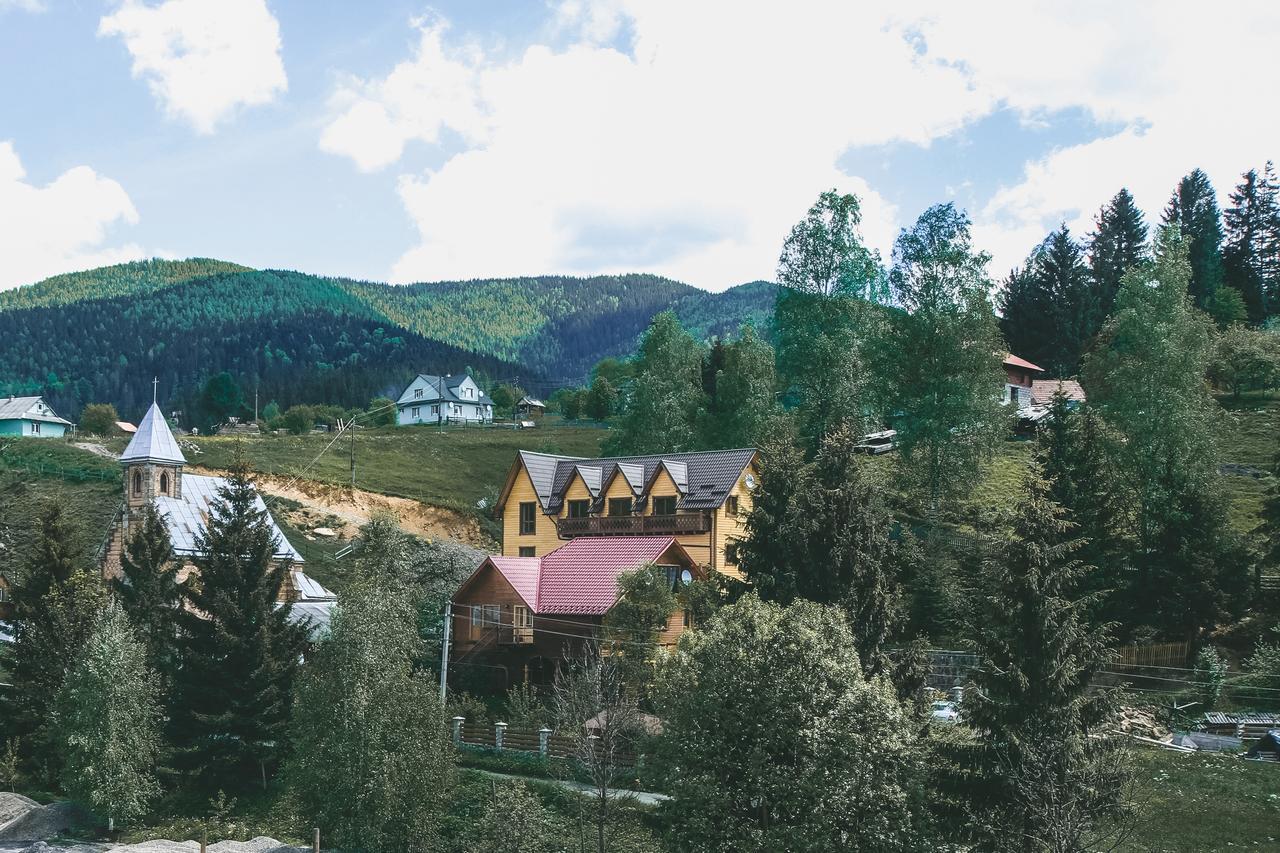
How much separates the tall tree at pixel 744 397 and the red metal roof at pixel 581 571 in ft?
60.0

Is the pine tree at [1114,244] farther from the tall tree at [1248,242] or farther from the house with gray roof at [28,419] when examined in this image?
the house with gray roof at [28,419]

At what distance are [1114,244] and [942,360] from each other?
52494 mm

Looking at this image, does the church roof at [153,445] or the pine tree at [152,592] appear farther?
the church roof at [153,445]

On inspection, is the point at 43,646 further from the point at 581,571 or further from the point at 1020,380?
the point at 1020,380

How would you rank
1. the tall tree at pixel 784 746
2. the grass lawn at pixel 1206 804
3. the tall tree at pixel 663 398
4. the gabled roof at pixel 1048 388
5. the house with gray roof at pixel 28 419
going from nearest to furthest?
the tall tree at pixel 784 746
the grass lawn at pixel 1206 804
the tall tree at pixel 663 398
the gabled roof at pixel 1048 388
the house with gray roof at pixel 28 419

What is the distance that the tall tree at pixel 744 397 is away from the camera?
2689 inches

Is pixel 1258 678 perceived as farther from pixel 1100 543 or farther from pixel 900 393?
pixel 900 393

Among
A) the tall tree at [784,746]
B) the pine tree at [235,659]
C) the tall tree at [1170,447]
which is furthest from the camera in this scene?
the tall tree at [1170,447]

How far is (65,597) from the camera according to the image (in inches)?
1882

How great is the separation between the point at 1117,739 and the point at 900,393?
36367 mm

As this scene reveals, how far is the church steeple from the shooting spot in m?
61.3

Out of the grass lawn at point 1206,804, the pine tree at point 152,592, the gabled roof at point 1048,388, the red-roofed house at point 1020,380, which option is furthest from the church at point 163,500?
the gabled roof at point 1048,388

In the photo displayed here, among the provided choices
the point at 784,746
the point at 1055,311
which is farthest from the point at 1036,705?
the point at 1055,311

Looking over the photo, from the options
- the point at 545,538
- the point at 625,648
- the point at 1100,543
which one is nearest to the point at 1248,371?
the point at 1100,543
